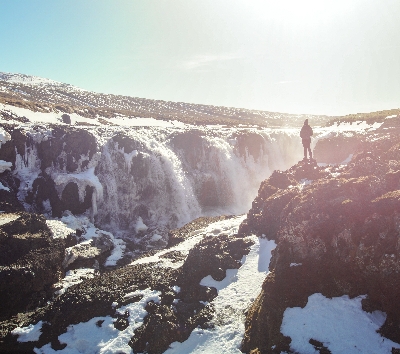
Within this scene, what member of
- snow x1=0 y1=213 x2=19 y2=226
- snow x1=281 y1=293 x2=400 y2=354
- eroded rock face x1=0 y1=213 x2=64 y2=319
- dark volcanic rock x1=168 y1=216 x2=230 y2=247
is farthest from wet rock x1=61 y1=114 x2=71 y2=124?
snow x1=281 y1=293 x2=400 y2=354

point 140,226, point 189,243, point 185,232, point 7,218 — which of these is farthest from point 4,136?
point 189,243

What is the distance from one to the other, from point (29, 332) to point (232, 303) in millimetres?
7483

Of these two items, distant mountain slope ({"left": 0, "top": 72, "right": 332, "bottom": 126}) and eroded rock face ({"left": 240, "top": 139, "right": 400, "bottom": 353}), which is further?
distant mountain slope ({"left": 0, "top": 72, "right": 332, "bottom": 126})

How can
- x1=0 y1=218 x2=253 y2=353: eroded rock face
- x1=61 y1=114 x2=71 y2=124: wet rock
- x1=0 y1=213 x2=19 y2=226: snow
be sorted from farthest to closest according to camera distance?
x1=61 y1=114 x2=71 y2=124: wet rock
x1=0 y1=213 x2=19 y2=226: snow
x1=0 y1=218 x2=253 y2=353: eroded rock face

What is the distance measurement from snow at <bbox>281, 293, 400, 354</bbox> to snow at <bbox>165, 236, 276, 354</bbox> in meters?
1.79

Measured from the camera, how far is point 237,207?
115 ft

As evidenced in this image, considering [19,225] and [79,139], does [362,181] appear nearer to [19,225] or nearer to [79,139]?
[19,225]

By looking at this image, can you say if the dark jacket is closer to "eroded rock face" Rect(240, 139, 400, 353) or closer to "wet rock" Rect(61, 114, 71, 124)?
"eroded rock face" Rect(240, 139, 400, 353)

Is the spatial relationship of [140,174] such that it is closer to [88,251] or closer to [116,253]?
[116,253]

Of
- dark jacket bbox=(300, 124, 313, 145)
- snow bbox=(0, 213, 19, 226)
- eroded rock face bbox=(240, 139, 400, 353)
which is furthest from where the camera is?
dark jacket bbox=(300, 124, 313, 145)

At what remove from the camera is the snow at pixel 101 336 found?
35.5 ft

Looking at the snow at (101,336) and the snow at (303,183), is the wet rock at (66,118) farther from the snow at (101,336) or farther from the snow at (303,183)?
the snow at (101,336)

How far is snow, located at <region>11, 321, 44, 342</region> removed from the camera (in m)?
11.5

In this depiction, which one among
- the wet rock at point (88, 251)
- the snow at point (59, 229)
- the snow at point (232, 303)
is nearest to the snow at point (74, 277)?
the wet rock at point (88, 251)
